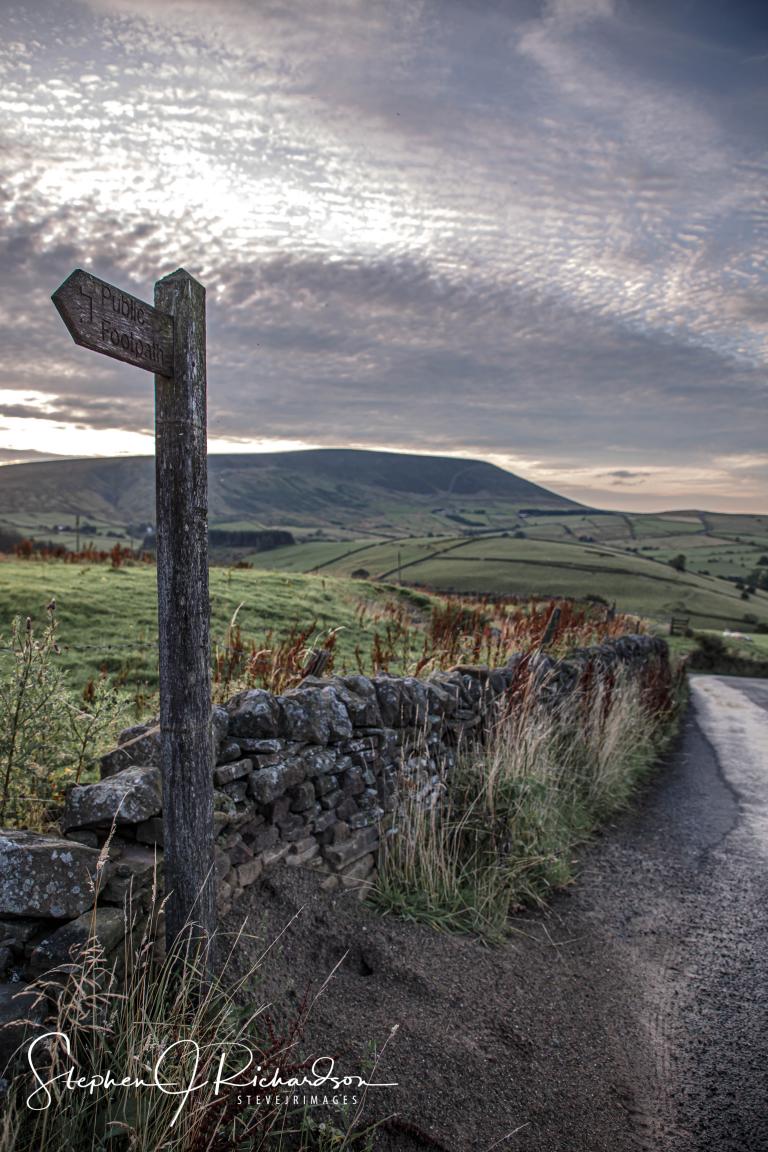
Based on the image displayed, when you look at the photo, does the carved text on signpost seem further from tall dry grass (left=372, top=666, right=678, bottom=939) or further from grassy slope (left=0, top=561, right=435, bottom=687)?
grassy slope (left=0, top=561, right=435, bottom=687)

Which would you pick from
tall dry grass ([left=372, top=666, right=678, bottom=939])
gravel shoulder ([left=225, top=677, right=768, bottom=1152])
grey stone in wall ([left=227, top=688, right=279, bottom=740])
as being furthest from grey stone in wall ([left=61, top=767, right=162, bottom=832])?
tall dry grass ([left=372, top=666, right=678, bottom=939])

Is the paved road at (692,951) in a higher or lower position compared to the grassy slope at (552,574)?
higher

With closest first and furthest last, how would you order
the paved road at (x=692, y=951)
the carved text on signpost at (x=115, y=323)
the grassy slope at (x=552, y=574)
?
the carved text on signpost at (x=115, y=323)
the paved road at (x=692, y=951)
the grassy slope at (x=552, y=574)

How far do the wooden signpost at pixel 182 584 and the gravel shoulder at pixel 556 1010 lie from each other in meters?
0.90

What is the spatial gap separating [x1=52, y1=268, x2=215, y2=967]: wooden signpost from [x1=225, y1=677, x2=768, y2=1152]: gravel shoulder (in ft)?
2.96

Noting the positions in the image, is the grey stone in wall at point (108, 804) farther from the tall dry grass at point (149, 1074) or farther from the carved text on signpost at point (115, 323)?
the carved text on signpost at point (115, 323)

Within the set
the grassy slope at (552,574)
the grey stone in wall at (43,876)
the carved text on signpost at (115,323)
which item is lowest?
the grassy slope at (552,574)

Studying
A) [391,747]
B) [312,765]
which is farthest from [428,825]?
[312,765]

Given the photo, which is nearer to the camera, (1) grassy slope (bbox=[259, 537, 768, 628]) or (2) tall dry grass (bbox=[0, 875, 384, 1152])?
(2) tall dry grass (bbox=[0, 875, 384, 1152])

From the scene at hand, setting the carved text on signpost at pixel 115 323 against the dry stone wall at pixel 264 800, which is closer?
the carved text on signpost at pixel 115 323

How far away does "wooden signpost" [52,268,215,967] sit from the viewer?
3.29m

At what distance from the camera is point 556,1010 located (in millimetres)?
4250

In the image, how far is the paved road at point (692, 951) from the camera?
3531mm

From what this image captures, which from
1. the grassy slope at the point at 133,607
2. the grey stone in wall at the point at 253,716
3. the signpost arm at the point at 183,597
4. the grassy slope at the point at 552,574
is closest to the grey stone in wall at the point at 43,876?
the signpost arm at the point at 183,597
